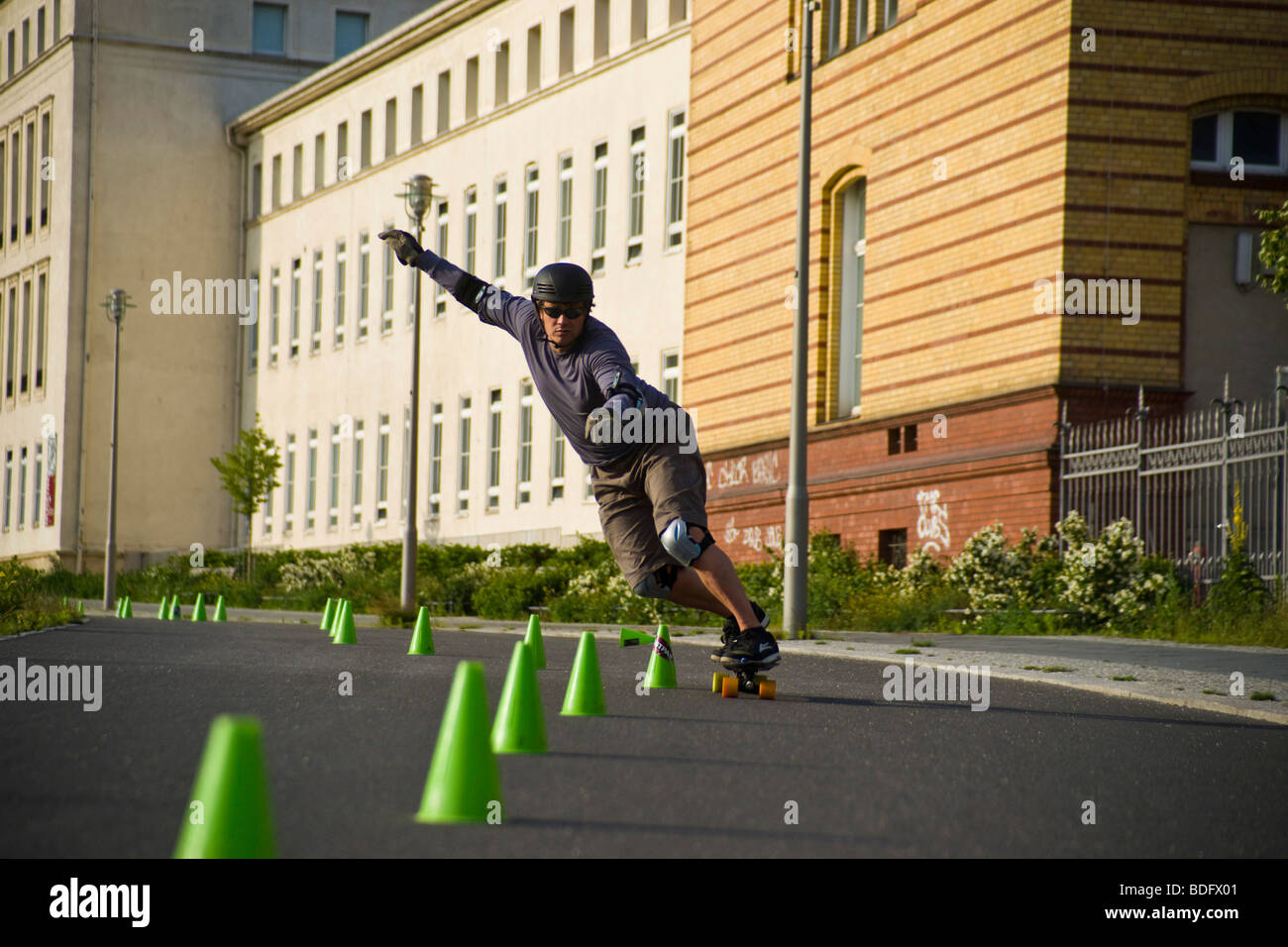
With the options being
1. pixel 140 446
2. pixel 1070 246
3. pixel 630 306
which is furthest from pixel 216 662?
pixel 140 446

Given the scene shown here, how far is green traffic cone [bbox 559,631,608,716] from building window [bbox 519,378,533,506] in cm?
2990

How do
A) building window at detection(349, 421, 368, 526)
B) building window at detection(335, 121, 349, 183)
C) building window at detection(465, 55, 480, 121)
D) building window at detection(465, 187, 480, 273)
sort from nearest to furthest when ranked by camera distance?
1. building window at detection(465, 187, 480, 273)
2. building window at detection(465, 55, 480, 121)
3. building window at detection(349, 421, 368, 526)
4. building window at detection(335, 121, 349, 183)

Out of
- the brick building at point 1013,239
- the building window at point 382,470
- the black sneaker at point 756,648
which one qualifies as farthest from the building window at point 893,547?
the building window at point 382,470

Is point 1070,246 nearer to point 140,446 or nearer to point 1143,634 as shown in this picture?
point 1143,634

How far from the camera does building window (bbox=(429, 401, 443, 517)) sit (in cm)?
4353

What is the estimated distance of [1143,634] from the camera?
18391 millimetres

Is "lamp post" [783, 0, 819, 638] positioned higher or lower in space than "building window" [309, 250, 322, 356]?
lower

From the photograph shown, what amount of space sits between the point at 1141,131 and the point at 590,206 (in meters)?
16.8

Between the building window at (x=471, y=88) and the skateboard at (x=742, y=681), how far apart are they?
34.3m

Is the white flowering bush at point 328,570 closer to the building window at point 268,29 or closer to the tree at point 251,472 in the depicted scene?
the tree at point 251,472

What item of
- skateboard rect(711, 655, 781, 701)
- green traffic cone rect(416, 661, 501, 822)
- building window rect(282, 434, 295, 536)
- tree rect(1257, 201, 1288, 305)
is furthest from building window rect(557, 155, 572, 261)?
green traffic cone rect(416, 661, 501, 822)

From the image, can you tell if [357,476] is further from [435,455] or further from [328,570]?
[328,570]

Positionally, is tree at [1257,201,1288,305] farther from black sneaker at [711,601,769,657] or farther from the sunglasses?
the sunglasses
